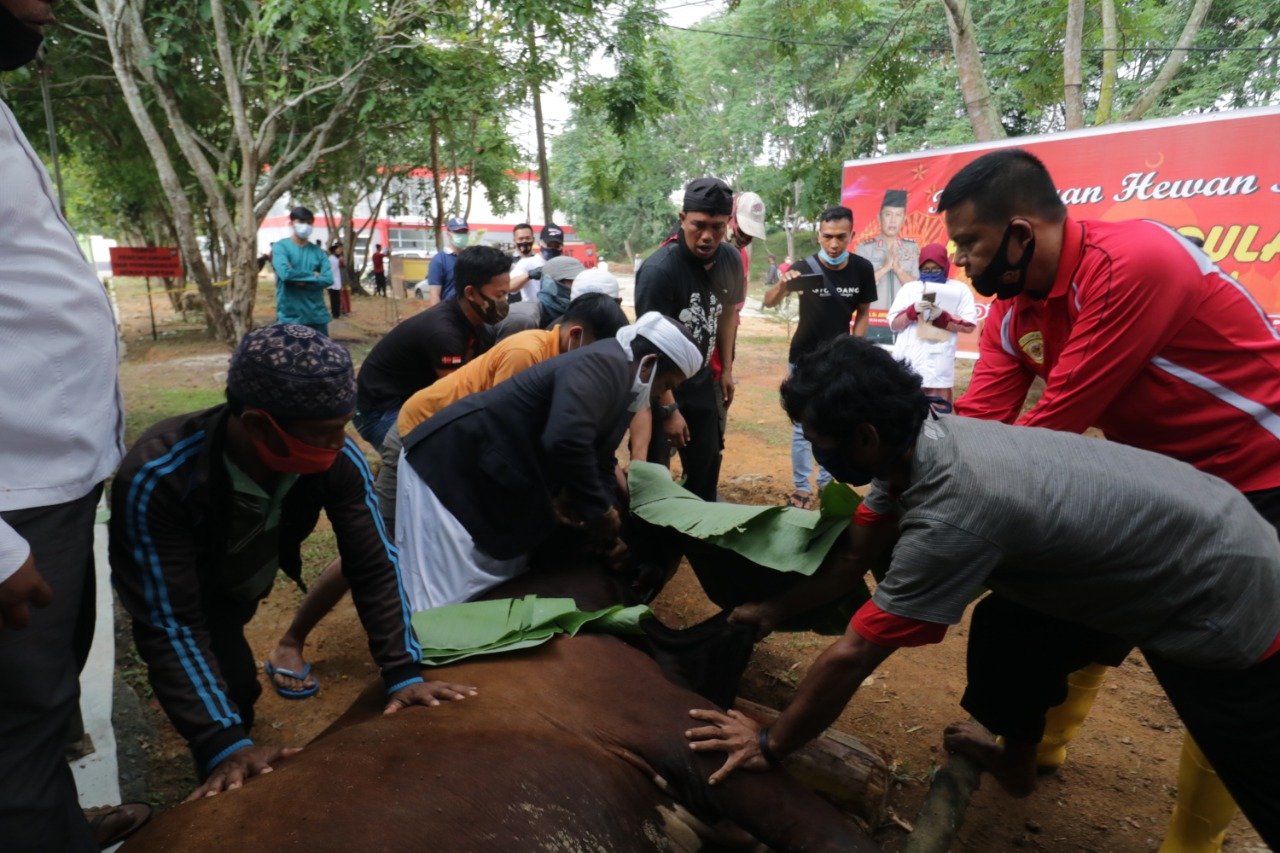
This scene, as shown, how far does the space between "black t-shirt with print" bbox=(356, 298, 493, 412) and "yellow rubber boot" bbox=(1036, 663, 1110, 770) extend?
120 inches

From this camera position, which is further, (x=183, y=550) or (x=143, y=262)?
(x=143, y=262)

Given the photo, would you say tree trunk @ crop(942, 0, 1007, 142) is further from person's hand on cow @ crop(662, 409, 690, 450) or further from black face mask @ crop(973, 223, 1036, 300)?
black face mask @ crop(973, 223, 1036, 300)

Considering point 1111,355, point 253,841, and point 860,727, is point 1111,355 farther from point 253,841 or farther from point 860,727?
point 253,841

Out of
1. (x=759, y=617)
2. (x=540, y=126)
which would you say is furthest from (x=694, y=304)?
(x=540, y=126)

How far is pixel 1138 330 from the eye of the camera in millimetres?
2240

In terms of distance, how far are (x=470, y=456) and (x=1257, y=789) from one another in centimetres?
262

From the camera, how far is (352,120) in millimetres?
12461

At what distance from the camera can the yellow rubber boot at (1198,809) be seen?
244 centimetres

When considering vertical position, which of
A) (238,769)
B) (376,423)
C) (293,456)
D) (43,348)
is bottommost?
(238,769)

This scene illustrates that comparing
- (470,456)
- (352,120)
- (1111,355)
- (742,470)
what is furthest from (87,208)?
(1111,355)

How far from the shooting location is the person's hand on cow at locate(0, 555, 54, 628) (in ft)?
4.77

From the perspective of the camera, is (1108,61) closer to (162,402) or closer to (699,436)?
(699,436)

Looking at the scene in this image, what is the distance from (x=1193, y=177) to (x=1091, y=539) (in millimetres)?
7398

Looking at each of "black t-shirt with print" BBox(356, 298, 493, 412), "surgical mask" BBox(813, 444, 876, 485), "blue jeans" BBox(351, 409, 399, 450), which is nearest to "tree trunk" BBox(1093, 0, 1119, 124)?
"black t-shirt with print" BBox(356, 298, 493, 412)
